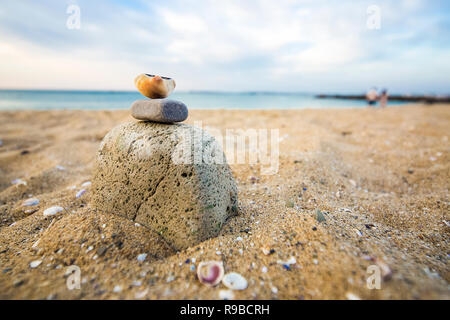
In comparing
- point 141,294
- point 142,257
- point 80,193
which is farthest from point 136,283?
point 80,193

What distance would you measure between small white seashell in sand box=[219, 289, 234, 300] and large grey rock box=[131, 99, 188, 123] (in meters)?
1.54

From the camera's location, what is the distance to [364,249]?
1.78 metres

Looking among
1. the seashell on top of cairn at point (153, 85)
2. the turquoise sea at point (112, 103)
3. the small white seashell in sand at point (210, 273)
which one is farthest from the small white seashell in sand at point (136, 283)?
the turquoise sea at point (112, 103)

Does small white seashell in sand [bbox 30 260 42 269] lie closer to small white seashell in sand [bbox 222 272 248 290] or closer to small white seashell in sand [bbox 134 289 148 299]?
small white seashell in sand [bbox 134 289 148 299]

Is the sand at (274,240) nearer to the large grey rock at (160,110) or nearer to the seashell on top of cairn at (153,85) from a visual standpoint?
the large grey rock at (160,110)

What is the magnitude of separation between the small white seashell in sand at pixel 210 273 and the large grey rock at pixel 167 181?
1.01 feet

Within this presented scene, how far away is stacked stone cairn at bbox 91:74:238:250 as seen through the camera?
1936 mm

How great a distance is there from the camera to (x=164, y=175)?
2000 millimetres

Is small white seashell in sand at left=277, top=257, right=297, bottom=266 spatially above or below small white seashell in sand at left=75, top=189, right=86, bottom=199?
below

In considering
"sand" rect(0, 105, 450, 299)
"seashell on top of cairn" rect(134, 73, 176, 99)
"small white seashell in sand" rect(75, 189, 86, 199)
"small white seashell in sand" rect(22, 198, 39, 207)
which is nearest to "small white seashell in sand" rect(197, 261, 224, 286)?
"sand" rect(0, 105, 450, 299)

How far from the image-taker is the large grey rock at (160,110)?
83.7 inches

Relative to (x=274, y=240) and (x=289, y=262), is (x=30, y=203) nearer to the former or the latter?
(x=274, y=240)

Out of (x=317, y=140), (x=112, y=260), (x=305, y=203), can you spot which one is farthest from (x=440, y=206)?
(x=112, y=260)
